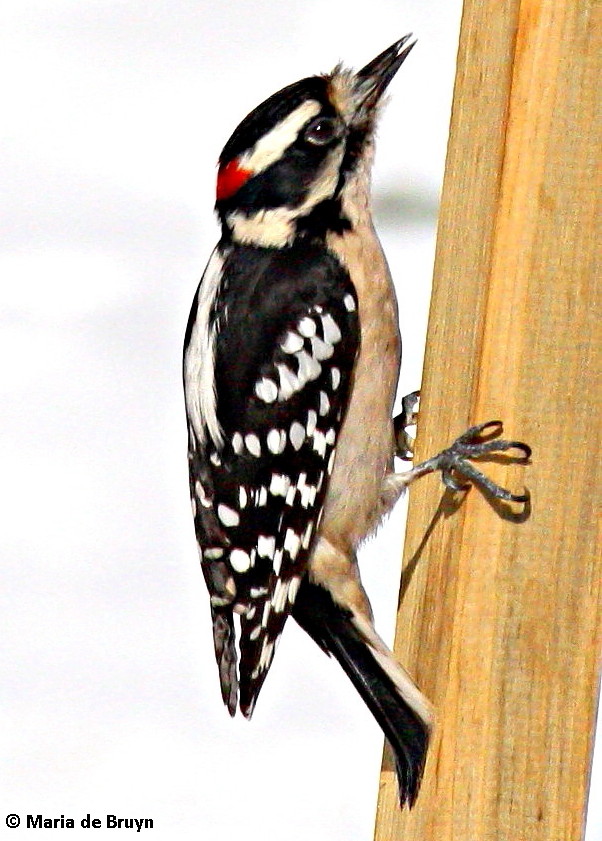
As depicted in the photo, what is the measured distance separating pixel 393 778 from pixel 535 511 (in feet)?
1.68

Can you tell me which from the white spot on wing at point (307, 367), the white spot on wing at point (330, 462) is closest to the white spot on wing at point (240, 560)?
the white spot on wing at point (330, 462)

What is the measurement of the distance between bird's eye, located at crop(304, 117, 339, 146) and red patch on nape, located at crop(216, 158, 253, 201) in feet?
0.44

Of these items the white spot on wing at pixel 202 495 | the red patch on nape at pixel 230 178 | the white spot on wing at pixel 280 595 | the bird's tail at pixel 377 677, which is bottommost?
the bird's tail at pixel 377 677

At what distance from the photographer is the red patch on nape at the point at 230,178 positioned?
234 centimetres

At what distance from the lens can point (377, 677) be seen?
2.00m

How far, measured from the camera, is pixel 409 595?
196 centimetres

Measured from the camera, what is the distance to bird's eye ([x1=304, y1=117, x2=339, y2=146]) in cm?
233

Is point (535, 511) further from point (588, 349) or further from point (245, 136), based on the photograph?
point (245, 136)

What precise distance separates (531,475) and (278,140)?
0.87 meters

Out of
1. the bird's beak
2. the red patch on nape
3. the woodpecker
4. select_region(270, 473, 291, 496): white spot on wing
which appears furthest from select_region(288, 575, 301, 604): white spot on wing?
the bird's beak

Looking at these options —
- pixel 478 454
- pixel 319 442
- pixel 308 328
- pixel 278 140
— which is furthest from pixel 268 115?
pixel 478 454

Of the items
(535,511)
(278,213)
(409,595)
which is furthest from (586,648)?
(278,213)

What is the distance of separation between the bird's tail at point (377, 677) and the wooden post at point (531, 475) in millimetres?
40

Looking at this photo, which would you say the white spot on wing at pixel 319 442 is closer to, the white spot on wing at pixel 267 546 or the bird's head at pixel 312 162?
the white spot on wing at pixel 267 546
